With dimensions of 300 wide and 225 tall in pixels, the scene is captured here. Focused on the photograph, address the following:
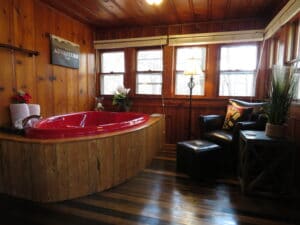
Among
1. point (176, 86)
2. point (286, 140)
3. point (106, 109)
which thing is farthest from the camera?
point (106, 109)

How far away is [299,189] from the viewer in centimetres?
199

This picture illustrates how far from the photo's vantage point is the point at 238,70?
334cm

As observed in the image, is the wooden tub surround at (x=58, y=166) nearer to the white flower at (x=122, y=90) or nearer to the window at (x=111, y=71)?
the white flower at (x=122, y=90)

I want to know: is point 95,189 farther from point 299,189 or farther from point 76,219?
point 299,189

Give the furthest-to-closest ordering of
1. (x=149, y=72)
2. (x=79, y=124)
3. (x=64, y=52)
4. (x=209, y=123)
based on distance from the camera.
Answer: (x=149, y=72) → (x=79, y=124) → (x=64, y=52) → (x=209, y=123)

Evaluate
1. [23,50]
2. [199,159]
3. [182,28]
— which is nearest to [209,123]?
[199,159]

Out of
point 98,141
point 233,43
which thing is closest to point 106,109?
point 98,141

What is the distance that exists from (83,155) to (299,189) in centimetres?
220

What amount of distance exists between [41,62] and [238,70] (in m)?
3.16

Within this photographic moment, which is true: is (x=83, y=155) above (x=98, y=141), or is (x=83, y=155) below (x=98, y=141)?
below

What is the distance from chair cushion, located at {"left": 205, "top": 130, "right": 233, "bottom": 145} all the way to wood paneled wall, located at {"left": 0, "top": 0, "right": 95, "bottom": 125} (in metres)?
2.38

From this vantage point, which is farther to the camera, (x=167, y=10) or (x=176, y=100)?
(x=176, y=100)

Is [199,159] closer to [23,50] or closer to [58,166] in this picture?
[58,166]

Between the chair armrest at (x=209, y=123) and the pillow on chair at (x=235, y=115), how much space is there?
102mm
